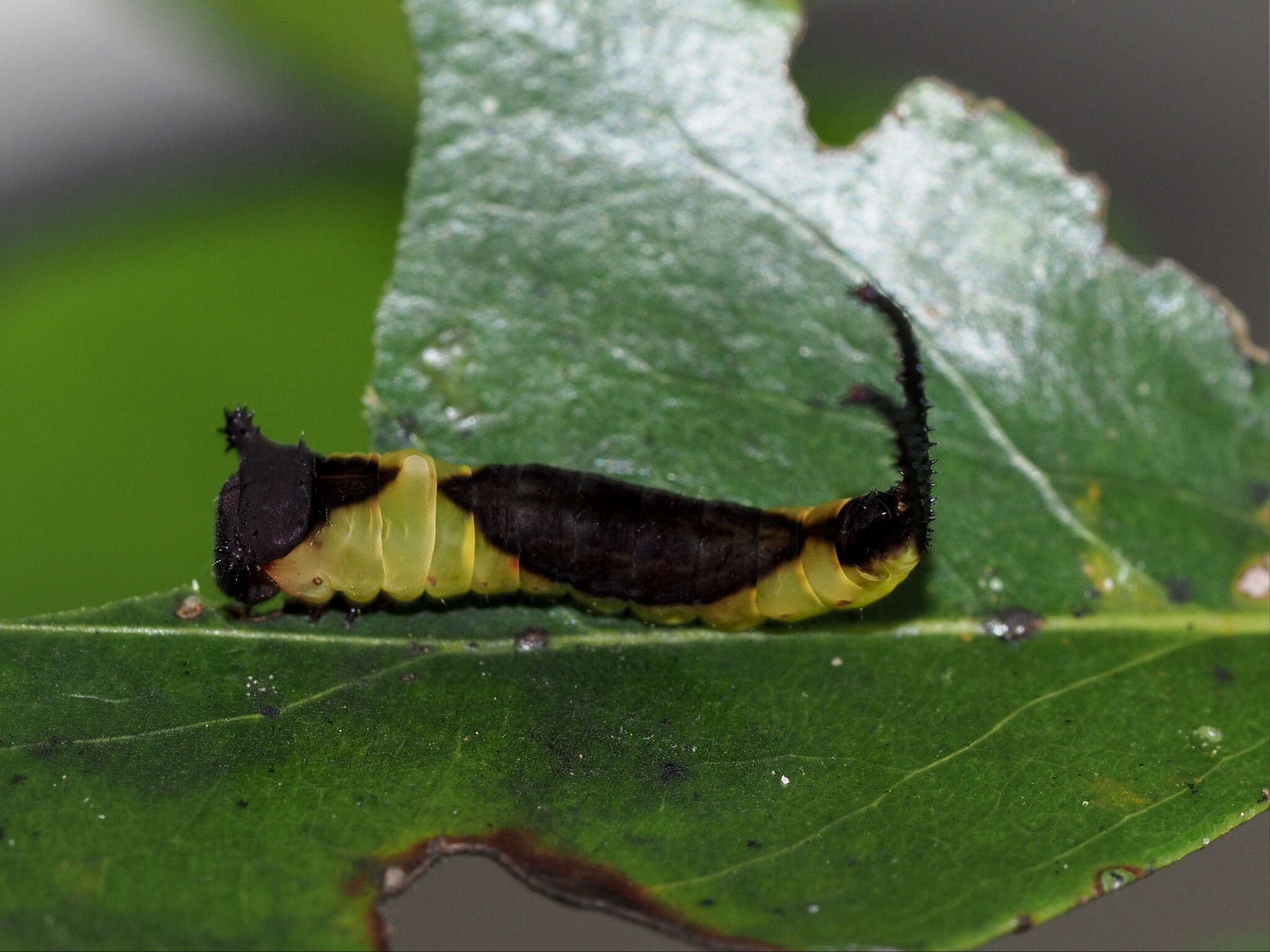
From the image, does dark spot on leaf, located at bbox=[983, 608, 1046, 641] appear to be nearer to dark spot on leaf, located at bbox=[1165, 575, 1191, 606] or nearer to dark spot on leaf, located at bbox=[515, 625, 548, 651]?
dark spot on leaf, located at bbox=[1165, 575, 1191, 606]

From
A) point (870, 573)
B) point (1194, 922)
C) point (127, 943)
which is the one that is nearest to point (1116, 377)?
point (870, 573)

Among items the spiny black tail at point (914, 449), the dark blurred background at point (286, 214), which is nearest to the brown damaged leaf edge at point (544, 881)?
the dark blurred background at point (286, 214)

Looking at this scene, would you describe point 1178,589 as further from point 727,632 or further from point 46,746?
point 46,746

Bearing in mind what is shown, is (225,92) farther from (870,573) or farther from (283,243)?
(870,573)

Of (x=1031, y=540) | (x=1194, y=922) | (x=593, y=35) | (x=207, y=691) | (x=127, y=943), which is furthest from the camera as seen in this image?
(x=1194, y=922)

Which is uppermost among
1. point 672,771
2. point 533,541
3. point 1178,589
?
point 533,541

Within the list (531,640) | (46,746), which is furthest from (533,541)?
(46,746)

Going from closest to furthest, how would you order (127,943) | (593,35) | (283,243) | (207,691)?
(127,943) → (207,691) → (593,35) → (283,243)
